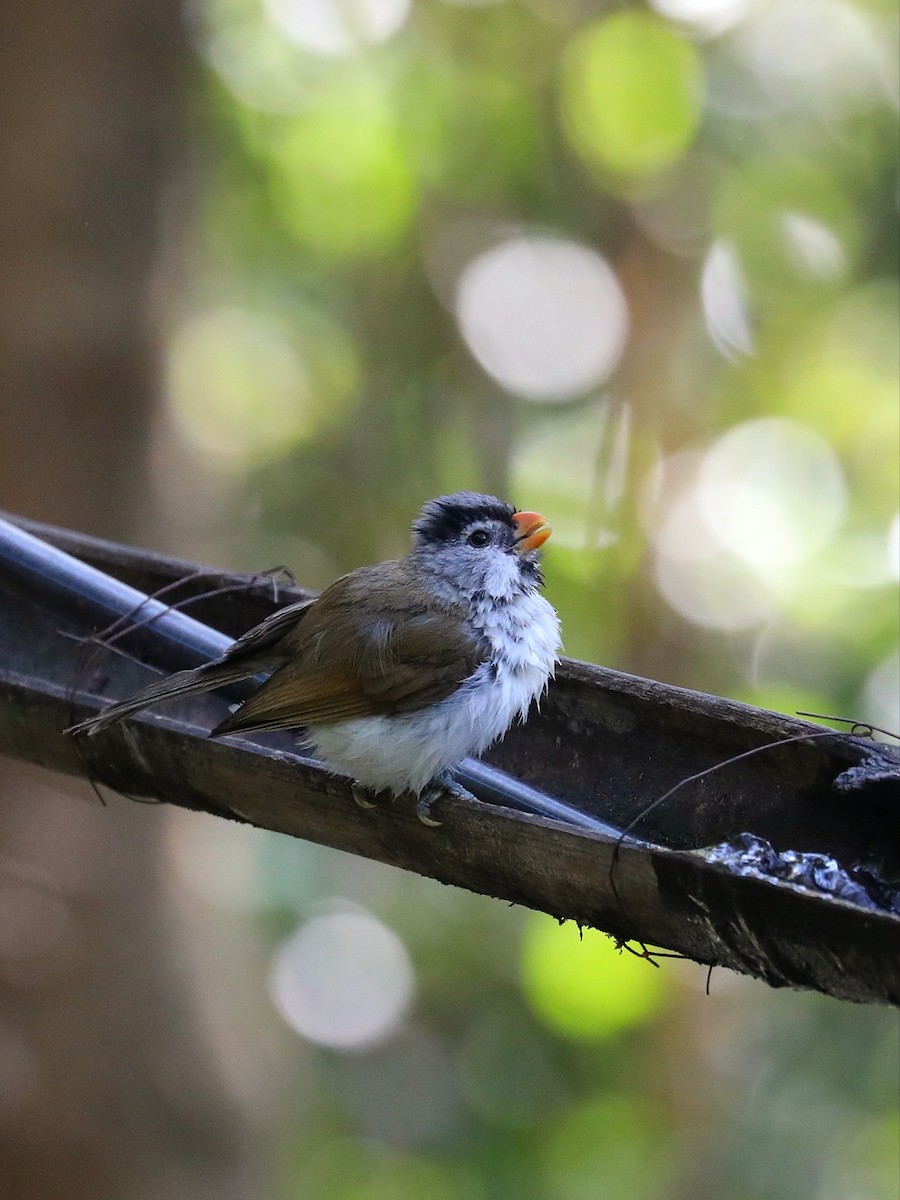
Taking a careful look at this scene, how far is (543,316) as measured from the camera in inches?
269

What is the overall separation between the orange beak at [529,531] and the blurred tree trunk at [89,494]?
2.56 meters

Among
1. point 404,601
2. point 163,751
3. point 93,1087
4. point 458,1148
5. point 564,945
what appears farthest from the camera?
point 458,1148

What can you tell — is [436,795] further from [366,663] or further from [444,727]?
[366,663]

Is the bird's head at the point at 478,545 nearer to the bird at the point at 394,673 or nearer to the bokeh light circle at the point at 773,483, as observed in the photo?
the bird at the point at 394,673

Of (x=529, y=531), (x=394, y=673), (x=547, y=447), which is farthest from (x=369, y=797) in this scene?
(x=547, y=447)

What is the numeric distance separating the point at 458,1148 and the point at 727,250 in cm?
447

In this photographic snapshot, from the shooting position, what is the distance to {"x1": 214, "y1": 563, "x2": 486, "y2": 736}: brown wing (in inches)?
107

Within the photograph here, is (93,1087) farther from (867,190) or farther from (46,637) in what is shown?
(867,190)

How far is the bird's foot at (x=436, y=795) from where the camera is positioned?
2234mm

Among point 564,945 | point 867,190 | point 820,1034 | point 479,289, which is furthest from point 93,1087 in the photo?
point 867,190

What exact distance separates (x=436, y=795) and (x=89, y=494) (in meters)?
3.36

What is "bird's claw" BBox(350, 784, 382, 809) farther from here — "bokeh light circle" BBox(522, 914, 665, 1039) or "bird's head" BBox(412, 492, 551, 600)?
"bokeh light circle" BBox(522, 914, 665, 1039)

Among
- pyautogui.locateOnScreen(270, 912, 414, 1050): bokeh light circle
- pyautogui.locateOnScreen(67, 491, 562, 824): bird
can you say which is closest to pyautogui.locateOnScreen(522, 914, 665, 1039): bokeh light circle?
pyautogui.locateOnScreen(270, 912, 414, 1050): bokeh light circle

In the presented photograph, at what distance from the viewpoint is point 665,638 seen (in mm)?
6145
